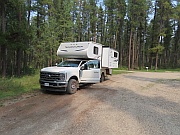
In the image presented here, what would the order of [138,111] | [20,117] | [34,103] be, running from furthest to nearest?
[34,103] < [138,111] < [20,117]

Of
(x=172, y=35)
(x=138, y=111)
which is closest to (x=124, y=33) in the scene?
(x=172, y=35)

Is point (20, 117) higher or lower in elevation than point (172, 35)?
lower

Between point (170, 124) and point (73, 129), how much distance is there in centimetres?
287

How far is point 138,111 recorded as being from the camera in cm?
604

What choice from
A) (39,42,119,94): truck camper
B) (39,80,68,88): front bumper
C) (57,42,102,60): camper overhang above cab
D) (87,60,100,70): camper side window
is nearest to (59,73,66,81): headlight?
(39,42,119,94): truck camper

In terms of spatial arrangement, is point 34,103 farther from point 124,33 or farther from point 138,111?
point 124,33

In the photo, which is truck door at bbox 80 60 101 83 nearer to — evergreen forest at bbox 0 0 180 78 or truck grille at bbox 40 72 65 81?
truck grille at bbox 40 72 65 81

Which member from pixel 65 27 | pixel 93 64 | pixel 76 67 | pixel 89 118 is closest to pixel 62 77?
pixel 76 67

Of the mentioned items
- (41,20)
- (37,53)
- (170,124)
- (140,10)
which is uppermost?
(140,10)

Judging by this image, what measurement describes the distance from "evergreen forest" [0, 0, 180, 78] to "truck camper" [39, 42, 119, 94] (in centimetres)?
678

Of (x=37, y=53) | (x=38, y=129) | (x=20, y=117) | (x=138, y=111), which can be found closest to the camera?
(x=38, y=129)

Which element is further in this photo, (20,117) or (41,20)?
(41,20)

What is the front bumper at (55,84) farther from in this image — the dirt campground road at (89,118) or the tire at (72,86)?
the dirt campground road at (89,118)

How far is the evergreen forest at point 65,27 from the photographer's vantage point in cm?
1572
